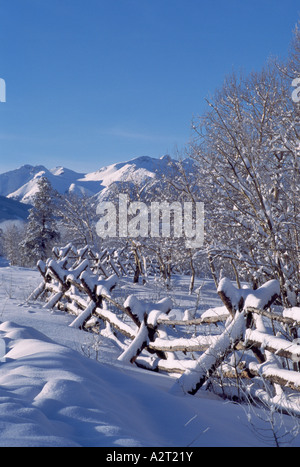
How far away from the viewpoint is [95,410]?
225 cm

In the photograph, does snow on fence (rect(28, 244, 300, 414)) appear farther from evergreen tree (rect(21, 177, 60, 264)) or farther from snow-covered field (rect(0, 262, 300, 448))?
evergreen tree (rect(21, 177, 60, 264))

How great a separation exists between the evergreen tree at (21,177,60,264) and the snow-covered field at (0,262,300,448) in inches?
1280

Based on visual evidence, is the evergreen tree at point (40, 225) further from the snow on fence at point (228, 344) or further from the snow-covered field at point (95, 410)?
the snow-covered field at point (95, 410)

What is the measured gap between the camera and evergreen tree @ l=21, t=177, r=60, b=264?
35.0 meters

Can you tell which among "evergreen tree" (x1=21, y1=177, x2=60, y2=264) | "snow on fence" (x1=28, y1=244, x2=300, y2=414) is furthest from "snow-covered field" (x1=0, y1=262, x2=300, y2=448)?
"evergreen tree" (x1=21, y1=177, x2=60, y2=264)

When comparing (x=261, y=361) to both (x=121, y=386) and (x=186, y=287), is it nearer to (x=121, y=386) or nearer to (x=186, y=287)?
(x=121, y=386)

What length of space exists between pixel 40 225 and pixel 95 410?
34606mm

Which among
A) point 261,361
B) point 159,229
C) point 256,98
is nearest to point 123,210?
point 159,229

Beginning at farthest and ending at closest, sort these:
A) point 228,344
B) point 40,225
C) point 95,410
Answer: point 40,225, point 228,344, point 95,410

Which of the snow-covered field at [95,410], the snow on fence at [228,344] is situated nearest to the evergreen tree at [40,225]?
the snow on fence at [228,344]

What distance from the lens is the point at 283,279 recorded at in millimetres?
5355

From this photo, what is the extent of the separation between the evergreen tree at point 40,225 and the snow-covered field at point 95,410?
107ft

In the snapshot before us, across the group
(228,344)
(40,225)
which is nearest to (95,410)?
(228,344)

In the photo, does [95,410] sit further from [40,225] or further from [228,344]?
[40,225]
